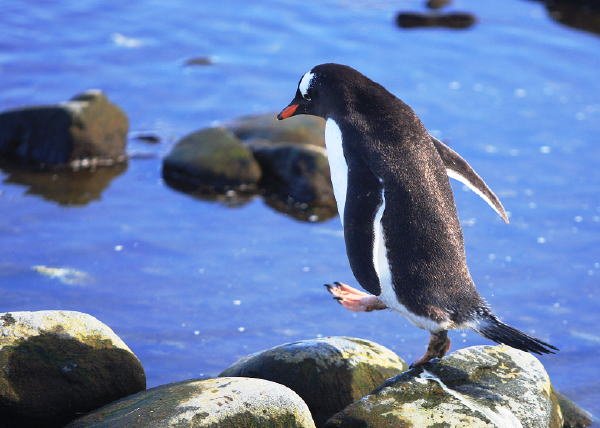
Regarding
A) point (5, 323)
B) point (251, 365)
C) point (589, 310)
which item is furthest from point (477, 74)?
point (5, 323)

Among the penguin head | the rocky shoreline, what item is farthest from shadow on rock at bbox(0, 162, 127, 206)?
the rocky shoreline

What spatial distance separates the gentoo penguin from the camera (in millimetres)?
5906

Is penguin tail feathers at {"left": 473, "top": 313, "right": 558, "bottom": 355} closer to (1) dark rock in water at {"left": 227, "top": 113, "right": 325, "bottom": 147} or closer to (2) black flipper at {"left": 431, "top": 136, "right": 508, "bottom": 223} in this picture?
(2) black flipper at {"left": 431, "top": 136, "right": 508, "bottom": 223}

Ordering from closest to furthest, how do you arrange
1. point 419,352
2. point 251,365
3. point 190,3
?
point 251,365 < point 419,352 < point 190,3

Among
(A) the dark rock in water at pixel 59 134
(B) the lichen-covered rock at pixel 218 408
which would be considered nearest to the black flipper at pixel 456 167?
(B) the lichen-covered rock at pixel 218 408

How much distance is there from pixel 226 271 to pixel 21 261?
139 cm

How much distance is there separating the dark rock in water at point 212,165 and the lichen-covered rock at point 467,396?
3991 mm

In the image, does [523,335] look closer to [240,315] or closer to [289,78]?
[240,315]

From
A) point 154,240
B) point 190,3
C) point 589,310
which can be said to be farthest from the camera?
point 190,3

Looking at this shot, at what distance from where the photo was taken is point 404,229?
19.5 feet

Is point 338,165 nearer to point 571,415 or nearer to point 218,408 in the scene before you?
point 218,408

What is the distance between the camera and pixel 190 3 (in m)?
13.8

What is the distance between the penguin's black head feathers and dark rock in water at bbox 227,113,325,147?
11.2ft

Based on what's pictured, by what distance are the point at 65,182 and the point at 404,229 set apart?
4.48 meters
